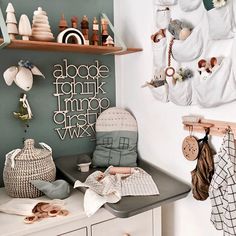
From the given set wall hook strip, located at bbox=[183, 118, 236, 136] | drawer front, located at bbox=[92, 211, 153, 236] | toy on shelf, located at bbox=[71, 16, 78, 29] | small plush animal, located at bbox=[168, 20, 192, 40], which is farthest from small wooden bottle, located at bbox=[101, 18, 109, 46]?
drawer front, located at bbox=[92, 211, 153, 236]

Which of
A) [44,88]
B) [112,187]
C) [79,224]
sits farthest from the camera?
[44,88]

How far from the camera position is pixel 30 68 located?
4.76ft

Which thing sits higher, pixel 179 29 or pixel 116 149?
pixel 179 29

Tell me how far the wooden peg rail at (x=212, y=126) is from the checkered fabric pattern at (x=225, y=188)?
0.04 m

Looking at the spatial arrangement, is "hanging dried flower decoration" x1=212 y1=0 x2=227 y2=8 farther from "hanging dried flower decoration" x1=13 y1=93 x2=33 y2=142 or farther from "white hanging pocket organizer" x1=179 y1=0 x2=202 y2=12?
"hanging dried flower decoration" x1=13 y1=93 x2=33 y2=142

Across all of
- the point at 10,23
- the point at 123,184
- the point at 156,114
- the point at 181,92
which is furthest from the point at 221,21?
the point at 10,23

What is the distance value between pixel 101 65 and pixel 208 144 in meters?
0.87

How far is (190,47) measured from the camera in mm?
1236

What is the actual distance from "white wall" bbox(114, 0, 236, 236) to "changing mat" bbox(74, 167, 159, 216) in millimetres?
189

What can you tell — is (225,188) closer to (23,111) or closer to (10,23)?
(23,111)

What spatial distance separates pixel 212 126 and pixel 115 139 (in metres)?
0.64

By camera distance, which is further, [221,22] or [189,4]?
[189,4]

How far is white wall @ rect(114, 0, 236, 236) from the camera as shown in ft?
4.36

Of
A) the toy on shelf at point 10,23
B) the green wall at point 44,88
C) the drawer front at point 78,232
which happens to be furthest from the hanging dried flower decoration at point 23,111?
the drawer front at point 78,232
